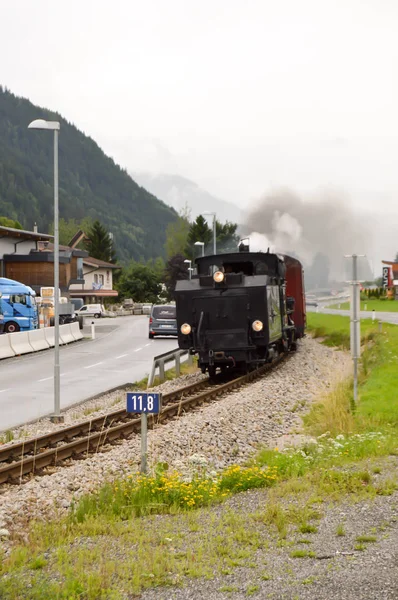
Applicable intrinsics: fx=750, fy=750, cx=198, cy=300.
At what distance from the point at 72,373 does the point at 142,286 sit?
76480 millimetres

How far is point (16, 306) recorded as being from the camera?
43125 millimetres

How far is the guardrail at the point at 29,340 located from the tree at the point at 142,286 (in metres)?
60.7

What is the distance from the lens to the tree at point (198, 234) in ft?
362

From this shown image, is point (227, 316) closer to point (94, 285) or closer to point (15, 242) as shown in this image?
point (15, 242)

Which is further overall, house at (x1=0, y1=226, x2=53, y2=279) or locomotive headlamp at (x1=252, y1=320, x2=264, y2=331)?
house at (x1=0, y1=226, x2=53, y2=279)

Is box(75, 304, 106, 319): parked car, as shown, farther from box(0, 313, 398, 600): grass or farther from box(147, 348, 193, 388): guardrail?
box(0, 313, 398, 600): grass

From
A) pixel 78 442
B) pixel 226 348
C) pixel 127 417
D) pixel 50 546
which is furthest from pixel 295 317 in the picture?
pixel 50 546

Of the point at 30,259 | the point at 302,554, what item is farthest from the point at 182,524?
the point at 30,259

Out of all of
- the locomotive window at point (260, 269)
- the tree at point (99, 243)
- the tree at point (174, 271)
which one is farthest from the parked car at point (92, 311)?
the locomotive window at point (260, 269)

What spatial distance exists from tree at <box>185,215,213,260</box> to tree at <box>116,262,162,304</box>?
29.1ft

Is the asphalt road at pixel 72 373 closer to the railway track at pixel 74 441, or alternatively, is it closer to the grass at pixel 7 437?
the grass at pixel 7 437

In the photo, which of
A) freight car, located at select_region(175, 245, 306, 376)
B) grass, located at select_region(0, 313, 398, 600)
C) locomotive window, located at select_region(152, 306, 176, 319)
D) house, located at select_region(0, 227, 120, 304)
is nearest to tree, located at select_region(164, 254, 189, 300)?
house, located at select_region(0, 227, 120, 304)

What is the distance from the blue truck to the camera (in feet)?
141

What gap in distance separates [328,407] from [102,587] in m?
8.76
